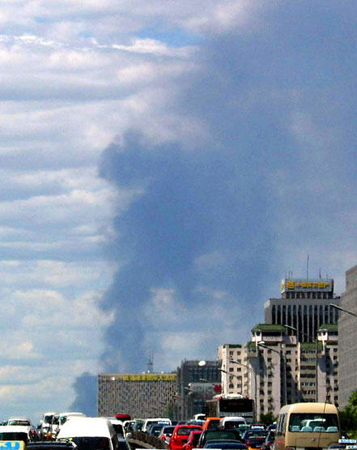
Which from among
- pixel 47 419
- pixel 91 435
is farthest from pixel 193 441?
pixel 47 419

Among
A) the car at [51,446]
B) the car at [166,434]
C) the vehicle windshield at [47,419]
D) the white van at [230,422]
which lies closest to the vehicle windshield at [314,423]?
the car at [51,446]

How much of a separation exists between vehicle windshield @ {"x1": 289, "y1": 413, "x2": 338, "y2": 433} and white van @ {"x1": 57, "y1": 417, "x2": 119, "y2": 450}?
399 inches

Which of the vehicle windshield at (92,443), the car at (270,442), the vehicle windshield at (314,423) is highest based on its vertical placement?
the vehicle windshield at (314,423)

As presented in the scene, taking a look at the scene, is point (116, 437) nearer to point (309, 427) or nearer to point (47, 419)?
point (309, 427)

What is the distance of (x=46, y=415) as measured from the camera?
10181 cm

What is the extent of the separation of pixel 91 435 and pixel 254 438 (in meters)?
30.6

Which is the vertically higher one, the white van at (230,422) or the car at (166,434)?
the white van at (230,422)

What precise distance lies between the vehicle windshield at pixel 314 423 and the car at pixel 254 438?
15277 mm

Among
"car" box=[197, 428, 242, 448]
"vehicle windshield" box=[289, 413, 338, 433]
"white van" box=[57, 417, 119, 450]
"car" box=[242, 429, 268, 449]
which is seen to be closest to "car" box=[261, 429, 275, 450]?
"car" box=[197, 428, 242, 448]

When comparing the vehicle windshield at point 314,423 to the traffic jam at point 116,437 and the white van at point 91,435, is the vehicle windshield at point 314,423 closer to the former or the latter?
the traffic jam at point 116,437

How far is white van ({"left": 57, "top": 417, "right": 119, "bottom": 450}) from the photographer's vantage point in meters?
38.0

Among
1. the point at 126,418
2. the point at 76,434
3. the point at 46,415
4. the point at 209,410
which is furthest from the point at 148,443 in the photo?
the point at 126,418

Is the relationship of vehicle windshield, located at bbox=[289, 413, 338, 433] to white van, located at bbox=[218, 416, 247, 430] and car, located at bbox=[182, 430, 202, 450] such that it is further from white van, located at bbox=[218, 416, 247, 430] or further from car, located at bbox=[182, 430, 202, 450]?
white van, located at bbox=[218, 416, 247, 430]

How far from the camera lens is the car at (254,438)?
66.1 metres
